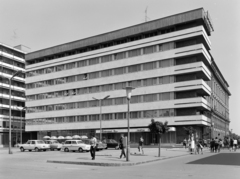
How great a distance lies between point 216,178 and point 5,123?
82.2 m

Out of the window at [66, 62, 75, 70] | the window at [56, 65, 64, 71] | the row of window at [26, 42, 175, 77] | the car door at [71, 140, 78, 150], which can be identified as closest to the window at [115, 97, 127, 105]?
the row of window at [26, 42, 175, 77]

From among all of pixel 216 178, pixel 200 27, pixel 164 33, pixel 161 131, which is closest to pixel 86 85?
pixel 164 33

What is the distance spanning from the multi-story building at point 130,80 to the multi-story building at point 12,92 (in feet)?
24.9

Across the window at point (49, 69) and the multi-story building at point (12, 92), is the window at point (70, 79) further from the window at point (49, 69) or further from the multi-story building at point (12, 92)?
the multi-story building at point (12, 92)

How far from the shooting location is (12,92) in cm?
8975

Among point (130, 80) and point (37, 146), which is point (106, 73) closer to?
point (130, 80)

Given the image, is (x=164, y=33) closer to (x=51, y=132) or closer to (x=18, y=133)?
(x=51, y=132)

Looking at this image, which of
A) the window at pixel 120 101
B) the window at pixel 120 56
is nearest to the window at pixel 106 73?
the window at pixel 120 56

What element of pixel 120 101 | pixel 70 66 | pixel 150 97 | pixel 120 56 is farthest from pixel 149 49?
pixel 70 66

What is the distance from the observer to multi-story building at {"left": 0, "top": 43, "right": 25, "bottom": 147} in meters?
85.4

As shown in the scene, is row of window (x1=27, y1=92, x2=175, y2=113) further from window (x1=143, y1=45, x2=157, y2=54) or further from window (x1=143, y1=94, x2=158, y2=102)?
window (x1=143, y1=45, x2=157, y2=54)

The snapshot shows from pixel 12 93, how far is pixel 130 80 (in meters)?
41.6

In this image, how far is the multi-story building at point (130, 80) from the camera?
5700 centimetres

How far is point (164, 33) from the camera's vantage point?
200 feet
